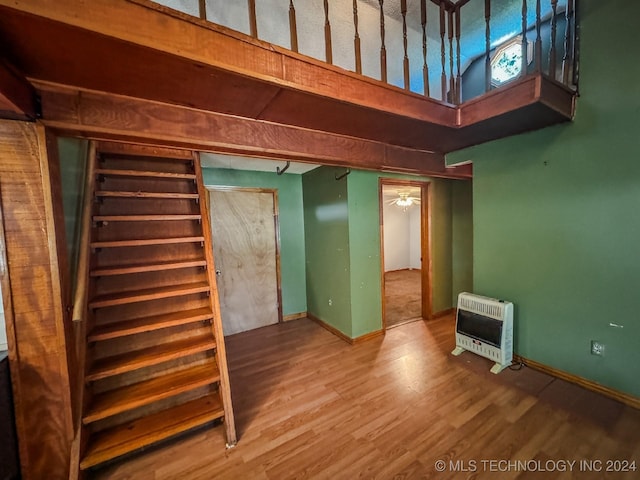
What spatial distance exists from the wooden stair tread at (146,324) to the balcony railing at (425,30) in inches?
76.1

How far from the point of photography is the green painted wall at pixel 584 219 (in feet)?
5.83

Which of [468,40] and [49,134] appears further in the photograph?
[468,40]

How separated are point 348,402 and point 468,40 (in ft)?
10.9

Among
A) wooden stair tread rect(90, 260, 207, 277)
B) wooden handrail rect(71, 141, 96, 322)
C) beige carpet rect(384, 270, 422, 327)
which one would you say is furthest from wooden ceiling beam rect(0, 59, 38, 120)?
beige carpet rect(384, 270, 422, 327)

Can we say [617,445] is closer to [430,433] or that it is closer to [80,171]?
[430,433]

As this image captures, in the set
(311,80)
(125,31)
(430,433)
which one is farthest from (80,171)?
(430,433)

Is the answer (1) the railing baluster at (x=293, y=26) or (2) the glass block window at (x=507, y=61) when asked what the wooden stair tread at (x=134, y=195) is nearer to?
(1) the railing baluster at (x=293, y=26)

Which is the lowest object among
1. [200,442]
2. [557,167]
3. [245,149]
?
[200,442]

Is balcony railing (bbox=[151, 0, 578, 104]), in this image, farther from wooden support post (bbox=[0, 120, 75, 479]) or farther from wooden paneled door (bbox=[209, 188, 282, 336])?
wooden paneled door (bbox=[209, 188, 282, 336])

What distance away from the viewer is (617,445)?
152 cm

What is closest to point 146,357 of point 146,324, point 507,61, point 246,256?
point 146,324

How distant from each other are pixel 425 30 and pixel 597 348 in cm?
276

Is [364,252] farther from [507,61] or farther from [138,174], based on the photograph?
[138,174]

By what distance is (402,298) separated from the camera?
4668 mm
